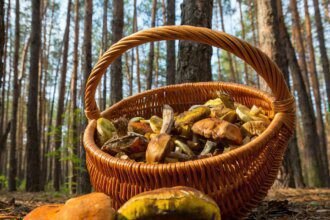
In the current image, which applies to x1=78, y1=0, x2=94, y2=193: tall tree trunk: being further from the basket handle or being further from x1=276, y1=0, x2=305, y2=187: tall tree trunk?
the basket handle

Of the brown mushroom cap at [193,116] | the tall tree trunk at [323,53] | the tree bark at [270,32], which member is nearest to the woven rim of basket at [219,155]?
the brown mushroom cap at [193,116]

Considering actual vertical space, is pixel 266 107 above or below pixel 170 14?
below

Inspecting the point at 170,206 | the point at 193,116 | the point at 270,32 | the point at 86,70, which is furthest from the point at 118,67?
the point at 170,206

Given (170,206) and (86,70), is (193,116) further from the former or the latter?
(86,70)

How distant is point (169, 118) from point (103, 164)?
20.5 inches

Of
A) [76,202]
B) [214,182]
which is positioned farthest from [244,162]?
[76,202]

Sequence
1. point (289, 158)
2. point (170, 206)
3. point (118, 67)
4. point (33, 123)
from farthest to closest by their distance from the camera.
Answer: point (33, 123), point (118, 67), point (289, 158), point (170, 206)

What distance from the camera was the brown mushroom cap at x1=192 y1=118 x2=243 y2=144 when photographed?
164 centimetres

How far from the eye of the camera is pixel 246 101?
227cm

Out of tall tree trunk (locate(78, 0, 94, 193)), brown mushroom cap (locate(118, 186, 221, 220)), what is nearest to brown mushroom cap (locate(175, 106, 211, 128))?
brown mushroom cap (locate(118, 186, 221, 220))

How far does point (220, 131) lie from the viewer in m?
1.64

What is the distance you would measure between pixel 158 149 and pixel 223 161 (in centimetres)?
32

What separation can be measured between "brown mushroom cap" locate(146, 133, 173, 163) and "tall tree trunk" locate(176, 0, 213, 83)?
2.16m

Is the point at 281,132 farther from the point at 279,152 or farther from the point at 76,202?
the point at 76,202
